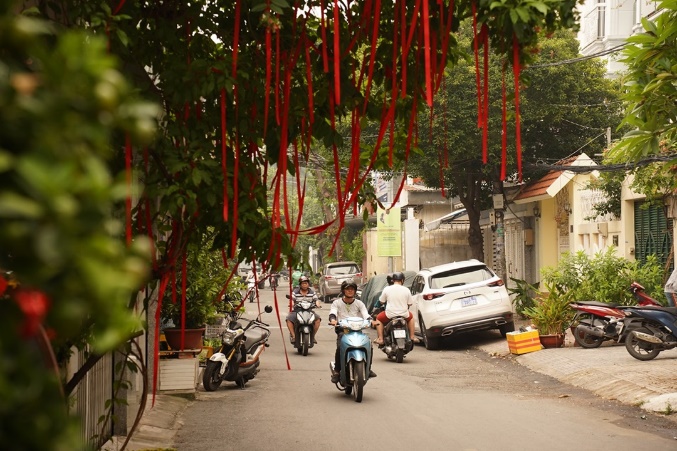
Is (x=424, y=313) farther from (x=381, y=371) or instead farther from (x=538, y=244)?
(x=538, y=244)

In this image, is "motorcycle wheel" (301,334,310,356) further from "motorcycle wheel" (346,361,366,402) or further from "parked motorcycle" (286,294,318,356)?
"motorcycle wheel" (346,361,366,402)

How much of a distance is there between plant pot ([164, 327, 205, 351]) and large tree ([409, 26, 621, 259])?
14.0m

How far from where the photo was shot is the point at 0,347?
1094 millimetres

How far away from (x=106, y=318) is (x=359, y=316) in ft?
43.7

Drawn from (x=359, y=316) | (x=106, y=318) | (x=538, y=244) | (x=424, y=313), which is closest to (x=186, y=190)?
(x=106, y=318)

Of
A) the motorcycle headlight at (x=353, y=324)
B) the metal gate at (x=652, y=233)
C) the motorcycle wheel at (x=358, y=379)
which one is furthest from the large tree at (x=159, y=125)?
the metal gate at (x=652, y=233)

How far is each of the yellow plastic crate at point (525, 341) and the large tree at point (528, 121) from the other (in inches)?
370

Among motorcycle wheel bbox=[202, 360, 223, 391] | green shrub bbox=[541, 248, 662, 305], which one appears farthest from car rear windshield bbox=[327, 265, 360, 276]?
motorcycle wheel bbox=[202, 360, 223, 391]

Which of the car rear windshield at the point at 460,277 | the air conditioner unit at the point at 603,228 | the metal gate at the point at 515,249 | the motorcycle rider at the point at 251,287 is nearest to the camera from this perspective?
the motorcycle rider at the point at 251,287

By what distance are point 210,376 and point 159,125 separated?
8.19 m

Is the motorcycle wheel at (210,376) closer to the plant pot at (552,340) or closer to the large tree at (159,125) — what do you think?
the large tree at (159,125)

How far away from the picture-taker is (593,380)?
1353 cm

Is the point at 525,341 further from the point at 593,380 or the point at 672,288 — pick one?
the point at 593,380

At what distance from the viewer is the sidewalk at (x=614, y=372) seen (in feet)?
38.2
